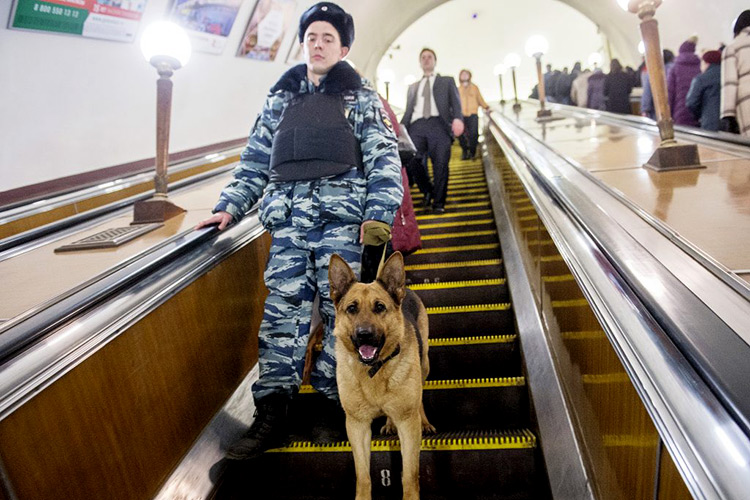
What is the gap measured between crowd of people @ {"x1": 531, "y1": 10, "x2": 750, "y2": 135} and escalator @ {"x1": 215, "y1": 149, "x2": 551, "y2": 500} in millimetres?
2207

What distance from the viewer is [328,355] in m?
2.52

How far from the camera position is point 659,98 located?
291 centimetres

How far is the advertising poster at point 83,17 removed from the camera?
3824 millimetres

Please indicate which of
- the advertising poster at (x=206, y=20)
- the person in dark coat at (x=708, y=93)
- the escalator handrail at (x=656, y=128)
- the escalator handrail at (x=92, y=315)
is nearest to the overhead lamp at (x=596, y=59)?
the escalator handrail at (x=656, y=128)

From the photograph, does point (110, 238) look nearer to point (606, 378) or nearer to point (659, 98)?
point (606, 378)

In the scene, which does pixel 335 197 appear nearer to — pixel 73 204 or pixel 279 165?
pixel 279 165

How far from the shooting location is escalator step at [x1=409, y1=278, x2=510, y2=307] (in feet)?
11.9

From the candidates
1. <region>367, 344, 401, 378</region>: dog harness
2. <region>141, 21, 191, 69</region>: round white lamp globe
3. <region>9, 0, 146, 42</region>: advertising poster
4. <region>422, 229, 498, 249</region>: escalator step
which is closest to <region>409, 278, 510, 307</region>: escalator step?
<region>422, 229, 498, 249</region>: escalator step

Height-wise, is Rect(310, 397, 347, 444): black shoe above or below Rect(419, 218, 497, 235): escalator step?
below

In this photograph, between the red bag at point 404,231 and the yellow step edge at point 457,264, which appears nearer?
the red bag at point 404,231

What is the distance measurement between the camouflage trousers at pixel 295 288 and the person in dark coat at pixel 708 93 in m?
4.50

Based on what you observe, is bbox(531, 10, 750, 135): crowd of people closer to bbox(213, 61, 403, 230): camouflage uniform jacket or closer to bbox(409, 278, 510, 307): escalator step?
bbox(409, 278, 510, 307): escalator step

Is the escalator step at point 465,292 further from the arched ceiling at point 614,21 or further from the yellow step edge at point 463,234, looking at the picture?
the arched ceiling at point 614,21

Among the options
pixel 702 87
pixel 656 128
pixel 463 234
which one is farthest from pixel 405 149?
pixel 702 87
